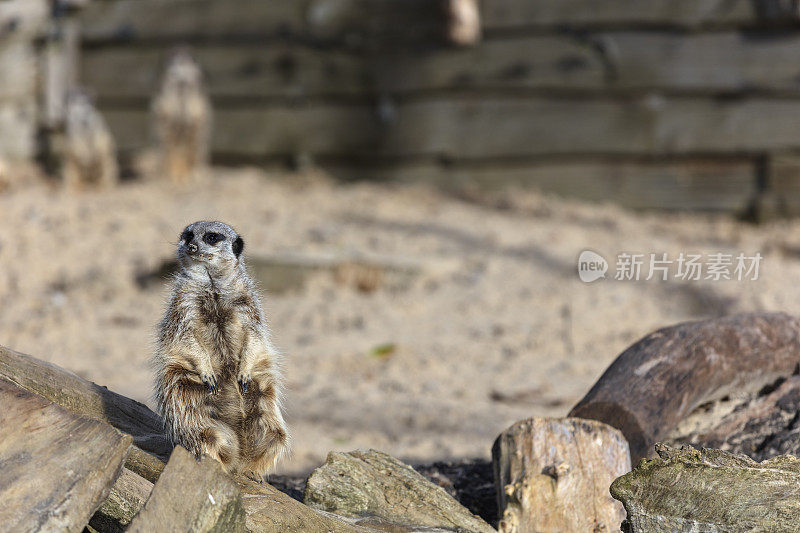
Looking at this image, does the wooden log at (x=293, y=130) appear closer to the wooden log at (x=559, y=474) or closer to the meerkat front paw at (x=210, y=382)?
the wooden log at (x=559, y=474)

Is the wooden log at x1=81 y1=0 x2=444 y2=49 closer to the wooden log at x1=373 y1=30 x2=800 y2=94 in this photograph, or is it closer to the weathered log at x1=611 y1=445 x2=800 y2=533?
the wooden log at x1=373 y1=30 x2=800 y2=94

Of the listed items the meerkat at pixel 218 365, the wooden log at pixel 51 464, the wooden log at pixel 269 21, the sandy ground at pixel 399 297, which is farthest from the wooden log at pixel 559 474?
the wooden log at pixel 269 21

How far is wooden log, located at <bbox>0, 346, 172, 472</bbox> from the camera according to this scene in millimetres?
2258

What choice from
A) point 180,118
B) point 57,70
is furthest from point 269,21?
Answer: point 57,70

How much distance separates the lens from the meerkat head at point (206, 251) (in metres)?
2.26

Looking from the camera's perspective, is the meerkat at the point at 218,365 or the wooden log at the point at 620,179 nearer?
the meerkat at the point at 218,365

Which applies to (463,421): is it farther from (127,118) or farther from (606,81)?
(127,118)

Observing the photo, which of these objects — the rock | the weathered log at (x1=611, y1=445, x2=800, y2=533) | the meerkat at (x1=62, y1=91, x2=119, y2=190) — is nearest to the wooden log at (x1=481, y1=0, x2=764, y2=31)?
the meerkat at (x1=62, y1=91, x2=119, y2=190)

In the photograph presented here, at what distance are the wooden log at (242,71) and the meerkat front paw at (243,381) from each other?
599 centimetres

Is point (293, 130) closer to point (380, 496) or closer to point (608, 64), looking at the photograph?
point (608, 64)

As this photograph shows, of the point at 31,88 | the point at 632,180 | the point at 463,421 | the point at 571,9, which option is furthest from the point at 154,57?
the point at 463,421

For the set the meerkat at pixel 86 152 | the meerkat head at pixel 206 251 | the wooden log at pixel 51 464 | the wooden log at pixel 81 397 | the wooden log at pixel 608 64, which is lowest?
the wooden log at pixel 51 464

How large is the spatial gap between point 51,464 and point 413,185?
240 inches

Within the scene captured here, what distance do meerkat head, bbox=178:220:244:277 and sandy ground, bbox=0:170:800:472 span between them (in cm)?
128
